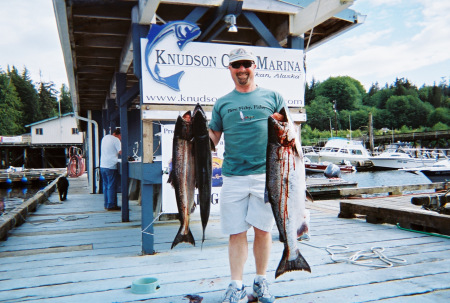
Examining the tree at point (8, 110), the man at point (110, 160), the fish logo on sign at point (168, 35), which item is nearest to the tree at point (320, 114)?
the tree at point (8, 110)

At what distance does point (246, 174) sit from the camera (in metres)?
2.84

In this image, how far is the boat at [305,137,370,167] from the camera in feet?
134

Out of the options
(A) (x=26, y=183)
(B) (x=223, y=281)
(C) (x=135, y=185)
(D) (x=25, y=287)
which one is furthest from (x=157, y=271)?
(A) (x=26, y=183)

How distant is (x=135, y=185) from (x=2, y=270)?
20.3 ft

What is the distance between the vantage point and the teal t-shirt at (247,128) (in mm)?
2816

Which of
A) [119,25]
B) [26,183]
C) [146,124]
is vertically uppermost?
[119,25]

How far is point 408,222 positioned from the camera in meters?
5.16

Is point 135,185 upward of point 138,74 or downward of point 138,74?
downward

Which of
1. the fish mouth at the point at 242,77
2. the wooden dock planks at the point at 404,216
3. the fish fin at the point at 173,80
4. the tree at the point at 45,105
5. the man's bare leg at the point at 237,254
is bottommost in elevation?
the wooden dock planks at the point at 404,216

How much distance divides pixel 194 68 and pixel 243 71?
6.09 feet

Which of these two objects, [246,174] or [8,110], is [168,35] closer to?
[246,174]

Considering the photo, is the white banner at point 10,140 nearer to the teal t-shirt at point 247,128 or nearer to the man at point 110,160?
the man at point 110,160

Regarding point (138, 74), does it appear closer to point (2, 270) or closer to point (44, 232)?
point (2, 270)

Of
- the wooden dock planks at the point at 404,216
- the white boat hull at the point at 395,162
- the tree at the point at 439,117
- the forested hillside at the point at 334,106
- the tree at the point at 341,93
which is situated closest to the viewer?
the wooden dock planks at the point at 404,216
